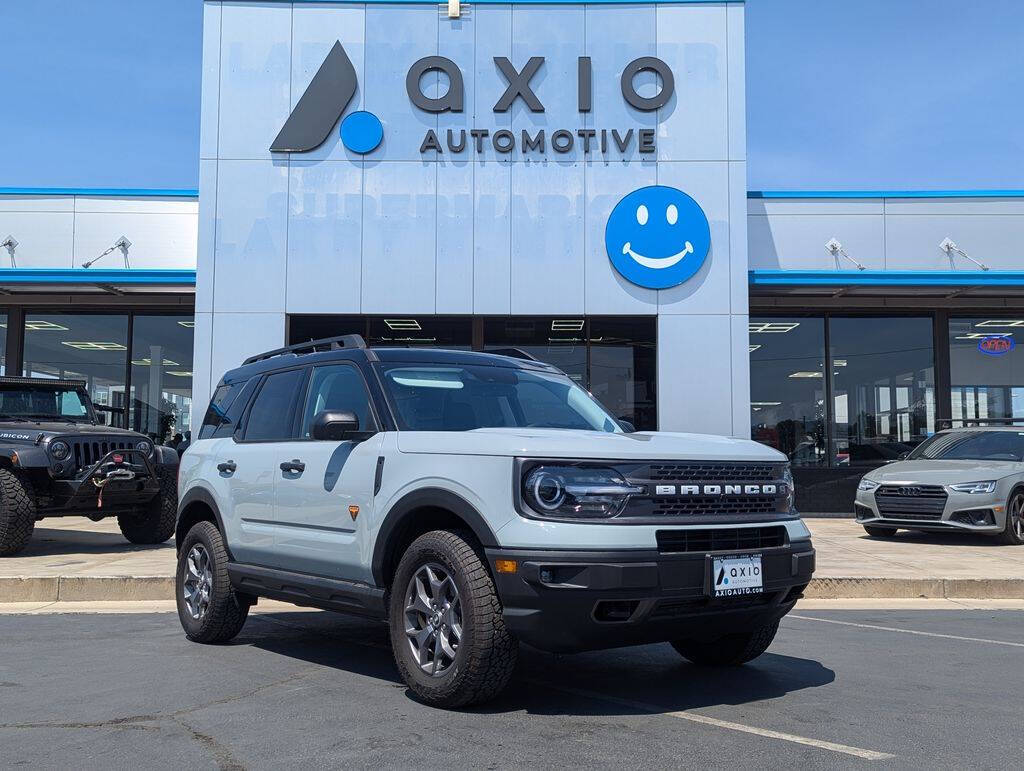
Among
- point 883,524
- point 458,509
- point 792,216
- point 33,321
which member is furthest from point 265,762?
point 33,321

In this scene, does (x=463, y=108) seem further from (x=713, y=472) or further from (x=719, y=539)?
(x=719, y=539)

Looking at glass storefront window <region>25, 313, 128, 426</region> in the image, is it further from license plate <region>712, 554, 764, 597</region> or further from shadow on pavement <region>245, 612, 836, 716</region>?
license plate <region>712, 554, 764, 597</region>

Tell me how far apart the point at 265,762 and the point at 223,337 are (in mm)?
12959

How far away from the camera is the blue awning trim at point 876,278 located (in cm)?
1648

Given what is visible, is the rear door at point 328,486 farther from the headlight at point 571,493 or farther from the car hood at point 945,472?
the car hood at point 945,472

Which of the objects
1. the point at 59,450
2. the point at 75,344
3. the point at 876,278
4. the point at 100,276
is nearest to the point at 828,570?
the point at 59,450

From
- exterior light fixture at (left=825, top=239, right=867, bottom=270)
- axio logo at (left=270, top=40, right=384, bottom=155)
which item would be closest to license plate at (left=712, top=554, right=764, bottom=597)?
axio logo at (left=270, top=40, right=384, bottom=155)

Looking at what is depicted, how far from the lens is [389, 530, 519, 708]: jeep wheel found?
4.50 m

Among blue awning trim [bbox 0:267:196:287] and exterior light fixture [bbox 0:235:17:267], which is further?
exterior light fixture [bbox 0:235:17:267]

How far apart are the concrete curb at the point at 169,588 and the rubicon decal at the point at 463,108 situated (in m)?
9.20

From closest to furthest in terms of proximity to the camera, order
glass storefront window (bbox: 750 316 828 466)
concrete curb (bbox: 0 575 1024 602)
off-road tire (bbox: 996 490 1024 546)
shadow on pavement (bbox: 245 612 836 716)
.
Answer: shadow on pavement (bbox: 245 612 836 716), concrete curb (bbox: 0 575 1024 602), off-road tire (bbox: 996 490 1024 546), glass storefront window (bbox: 750 316 828 466)

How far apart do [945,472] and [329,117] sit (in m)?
10.7

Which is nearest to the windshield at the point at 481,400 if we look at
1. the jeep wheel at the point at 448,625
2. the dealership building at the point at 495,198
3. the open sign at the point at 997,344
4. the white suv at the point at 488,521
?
the white suv at the point at 488,521

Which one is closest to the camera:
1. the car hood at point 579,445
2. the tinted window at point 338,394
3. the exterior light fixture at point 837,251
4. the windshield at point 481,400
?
the car hood at point 579,445
